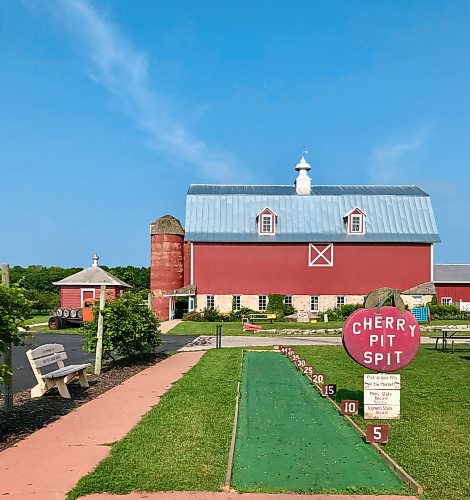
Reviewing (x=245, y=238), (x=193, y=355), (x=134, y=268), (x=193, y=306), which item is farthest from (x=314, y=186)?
(x=134, y=268)

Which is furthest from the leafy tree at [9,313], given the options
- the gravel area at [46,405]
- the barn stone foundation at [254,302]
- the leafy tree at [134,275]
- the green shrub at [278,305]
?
the leafy tree at [134,275]

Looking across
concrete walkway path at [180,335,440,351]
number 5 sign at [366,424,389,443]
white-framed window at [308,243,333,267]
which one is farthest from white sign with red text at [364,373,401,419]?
white-framed window at [308,243,333,267]

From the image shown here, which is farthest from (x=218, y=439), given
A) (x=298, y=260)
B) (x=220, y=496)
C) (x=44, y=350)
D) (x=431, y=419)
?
(x=298, y=260)

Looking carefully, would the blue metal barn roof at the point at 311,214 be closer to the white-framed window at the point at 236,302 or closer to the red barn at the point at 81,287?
the white-framed window at the point at 236,302

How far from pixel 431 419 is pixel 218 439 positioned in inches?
147

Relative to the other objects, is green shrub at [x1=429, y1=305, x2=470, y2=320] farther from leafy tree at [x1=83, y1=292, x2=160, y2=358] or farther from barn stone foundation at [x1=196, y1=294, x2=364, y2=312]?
leafy tree at [x1=83, y1=292, x2=160, y2=358]

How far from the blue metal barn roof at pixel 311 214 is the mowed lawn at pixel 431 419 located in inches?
1053

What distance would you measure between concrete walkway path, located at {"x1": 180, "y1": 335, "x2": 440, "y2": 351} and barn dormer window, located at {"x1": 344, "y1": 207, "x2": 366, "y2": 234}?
16267 millimetres

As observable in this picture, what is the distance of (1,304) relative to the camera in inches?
326

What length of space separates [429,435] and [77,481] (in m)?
4.91

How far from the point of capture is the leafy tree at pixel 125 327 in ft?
53.9

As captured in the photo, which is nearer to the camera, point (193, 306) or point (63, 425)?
point (63, 425)

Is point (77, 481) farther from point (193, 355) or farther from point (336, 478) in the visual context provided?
point (193, 355)

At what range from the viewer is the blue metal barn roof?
149ft
